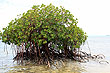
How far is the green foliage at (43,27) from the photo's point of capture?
9.18 metres

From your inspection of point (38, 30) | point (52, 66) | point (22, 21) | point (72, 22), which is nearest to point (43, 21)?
point (38, 30)

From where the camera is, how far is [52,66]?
9234 millimetres

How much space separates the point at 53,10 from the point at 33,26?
1.58m

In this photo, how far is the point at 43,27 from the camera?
9.13 meters

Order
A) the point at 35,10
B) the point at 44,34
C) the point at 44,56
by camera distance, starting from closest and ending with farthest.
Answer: the point at 44,34
the point at 35,10
the point at 44,56

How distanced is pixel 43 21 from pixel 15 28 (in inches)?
73.7

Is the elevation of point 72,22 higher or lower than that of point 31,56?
higher

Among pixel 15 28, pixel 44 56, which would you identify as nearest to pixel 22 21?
pixel 15 28

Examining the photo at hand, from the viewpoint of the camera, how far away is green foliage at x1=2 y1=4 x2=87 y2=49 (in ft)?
30.1

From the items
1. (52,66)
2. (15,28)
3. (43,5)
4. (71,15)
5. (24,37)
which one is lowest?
(52,66)

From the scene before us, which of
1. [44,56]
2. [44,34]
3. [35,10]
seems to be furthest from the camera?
[44,56]

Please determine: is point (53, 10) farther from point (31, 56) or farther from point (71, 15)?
point (31, 56)

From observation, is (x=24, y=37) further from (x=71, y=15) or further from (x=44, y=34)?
(x=71, y=15)

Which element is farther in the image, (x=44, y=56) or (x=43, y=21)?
(x=44, y=56)
